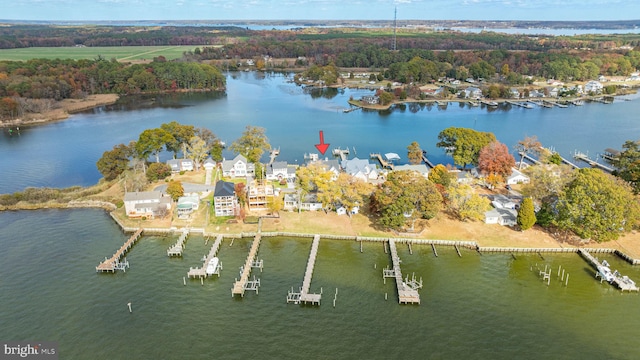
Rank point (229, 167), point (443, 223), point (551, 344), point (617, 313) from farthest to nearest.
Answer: point (229, 167)
point (443, 223)
point (617, 313)
point (551, 344)

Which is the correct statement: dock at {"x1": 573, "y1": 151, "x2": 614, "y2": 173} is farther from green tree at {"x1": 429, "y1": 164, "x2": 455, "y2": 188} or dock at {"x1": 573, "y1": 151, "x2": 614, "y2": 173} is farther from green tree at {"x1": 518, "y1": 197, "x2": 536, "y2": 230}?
green tree at {"x1": 518, "y1": 197, "x2": 536, "y2": 230}

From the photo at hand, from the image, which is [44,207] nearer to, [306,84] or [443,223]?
[443,223]

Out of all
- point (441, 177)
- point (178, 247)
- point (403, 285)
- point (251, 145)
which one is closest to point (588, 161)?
point (441, 177)

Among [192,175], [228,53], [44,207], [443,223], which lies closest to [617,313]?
[443,223]

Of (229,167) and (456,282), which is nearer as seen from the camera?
(456,282)

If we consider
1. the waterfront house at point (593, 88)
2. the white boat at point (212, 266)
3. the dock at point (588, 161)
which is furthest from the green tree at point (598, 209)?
the waterfront house at point (593, 88)

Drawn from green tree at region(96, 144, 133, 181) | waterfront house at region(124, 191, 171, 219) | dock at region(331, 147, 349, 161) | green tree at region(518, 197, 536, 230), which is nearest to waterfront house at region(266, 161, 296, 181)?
dock at region(331, 147, 349, 161)
